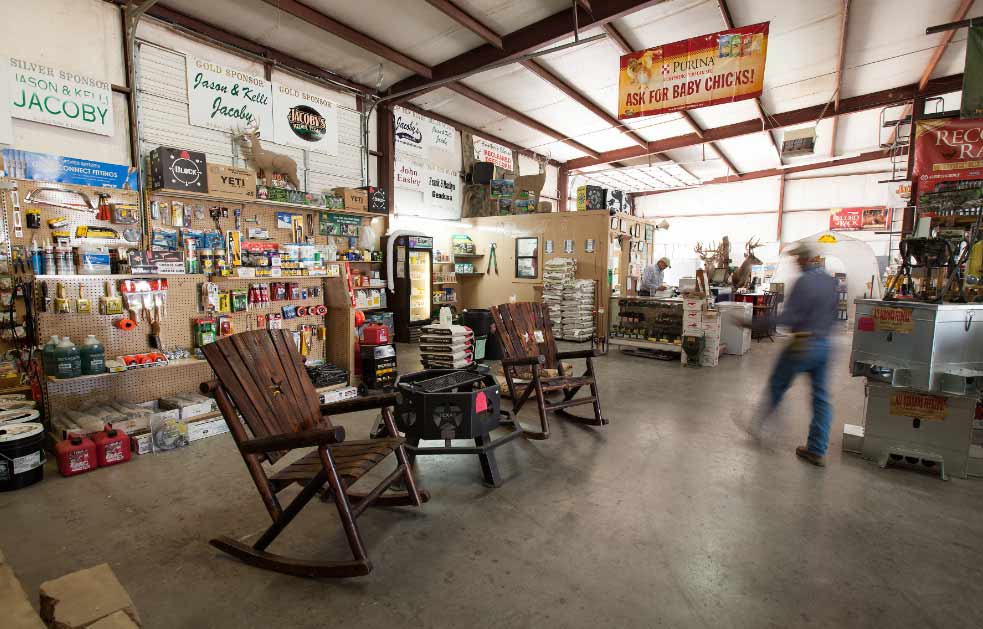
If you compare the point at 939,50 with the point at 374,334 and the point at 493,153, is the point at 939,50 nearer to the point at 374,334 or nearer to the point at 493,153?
the point at 493,153

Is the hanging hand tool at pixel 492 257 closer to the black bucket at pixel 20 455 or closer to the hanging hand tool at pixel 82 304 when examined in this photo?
the hanging hand tool at pixel 82 304

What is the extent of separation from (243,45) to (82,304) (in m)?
3.85

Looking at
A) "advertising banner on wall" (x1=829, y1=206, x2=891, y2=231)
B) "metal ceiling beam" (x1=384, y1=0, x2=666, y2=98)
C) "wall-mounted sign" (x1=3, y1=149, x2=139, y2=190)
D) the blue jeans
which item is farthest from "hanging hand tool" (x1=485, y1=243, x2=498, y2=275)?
"advertising banner on wall" (x1=829, y1=206, x2=891, y2=231)

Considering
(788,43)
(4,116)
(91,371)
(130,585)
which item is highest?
(788,43)

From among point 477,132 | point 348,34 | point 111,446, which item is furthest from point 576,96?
point 111,446

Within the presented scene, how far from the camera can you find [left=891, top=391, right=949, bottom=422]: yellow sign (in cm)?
320

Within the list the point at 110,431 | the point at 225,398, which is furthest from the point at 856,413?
the point at 110,431

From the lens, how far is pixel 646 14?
582 cm

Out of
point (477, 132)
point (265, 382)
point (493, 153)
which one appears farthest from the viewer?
point (493, 153)

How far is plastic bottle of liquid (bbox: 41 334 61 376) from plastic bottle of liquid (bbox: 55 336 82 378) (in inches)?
1.3

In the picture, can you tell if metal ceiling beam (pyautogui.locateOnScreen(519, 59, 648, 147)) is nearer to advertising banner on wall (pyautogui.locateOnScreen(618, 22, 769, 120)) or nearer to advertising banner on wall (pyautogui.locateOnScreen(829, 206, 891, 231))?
advertising banner on wall (pyautogui.locateOnScreen(618, 22, 769, 120))

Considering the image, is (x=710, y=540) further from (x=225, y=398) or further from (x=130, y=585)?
(x=130, y=585)

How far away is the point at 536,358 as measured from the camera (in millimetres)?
3875

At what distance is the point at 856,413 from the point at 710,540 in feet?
11.0
